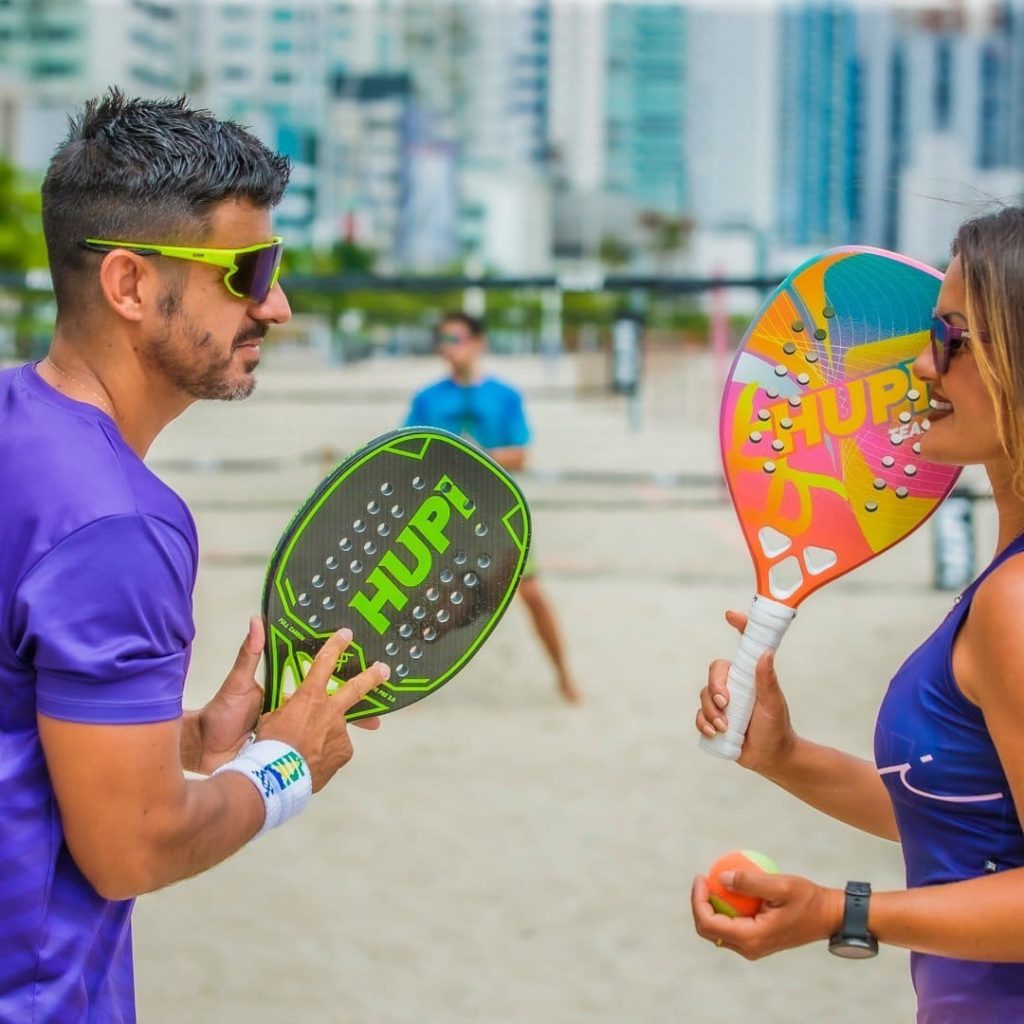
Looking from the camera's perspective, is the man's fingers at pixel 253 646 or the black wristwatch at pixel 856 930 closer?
the black wristwatch at pixel 856 930

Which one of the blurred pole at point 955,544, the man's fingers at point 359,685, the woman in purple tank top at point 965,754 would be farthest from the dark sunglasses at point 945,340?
the blurred pole at point 955,544

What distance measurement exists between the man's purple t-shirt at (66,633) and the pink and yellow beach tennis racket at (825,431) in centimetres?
73

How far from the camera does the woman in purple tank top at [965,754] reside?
127 cm

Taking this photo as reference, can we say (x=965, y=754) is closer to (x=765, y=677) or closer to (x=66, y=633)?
(x=765, y=677)

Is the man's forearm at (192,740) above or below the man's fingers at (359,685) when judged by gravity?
below

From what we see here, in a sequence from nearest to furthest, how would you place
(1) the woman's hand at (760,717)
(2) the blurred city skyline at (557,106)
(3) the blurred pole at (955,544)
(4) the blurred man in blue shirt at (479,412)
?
1. (1) the woman's hand at (760,717)
2. (4) the blurred man in blue shirt at (479,412)
3. (3) the blurred pole at (955,544)
4. (2) the blurred city skyline at (557,106)

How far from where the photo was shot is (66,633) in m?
1.16

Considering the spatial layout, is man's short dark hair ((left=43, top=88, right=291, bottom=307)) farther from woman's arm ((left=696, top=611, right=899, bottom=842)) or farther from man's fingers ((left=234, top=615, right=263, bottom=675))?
woman's arm ((left=696, top=611, right=899, bottom=842))

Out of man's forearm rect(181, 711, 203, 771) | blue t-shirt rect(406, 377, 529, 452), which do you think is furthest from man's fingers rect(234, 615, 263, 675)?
blue t-shirt rect(406, 377, 529, 452)

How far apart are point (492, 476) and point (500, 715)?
13.8 ft

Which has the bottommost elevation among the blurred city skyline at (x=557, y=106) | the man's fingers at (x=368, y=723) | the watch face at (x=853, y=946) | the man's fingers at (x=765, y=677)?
the watch face at (x=853, y=946)

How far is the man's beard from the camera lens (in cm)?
138

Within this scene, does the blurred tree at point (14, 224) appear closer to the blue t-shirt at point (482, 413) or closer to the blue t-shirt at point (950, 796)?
the blue t-shirt at point (482, 413)

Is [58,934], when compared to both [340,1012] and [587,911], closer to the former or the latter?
[340,1012]
